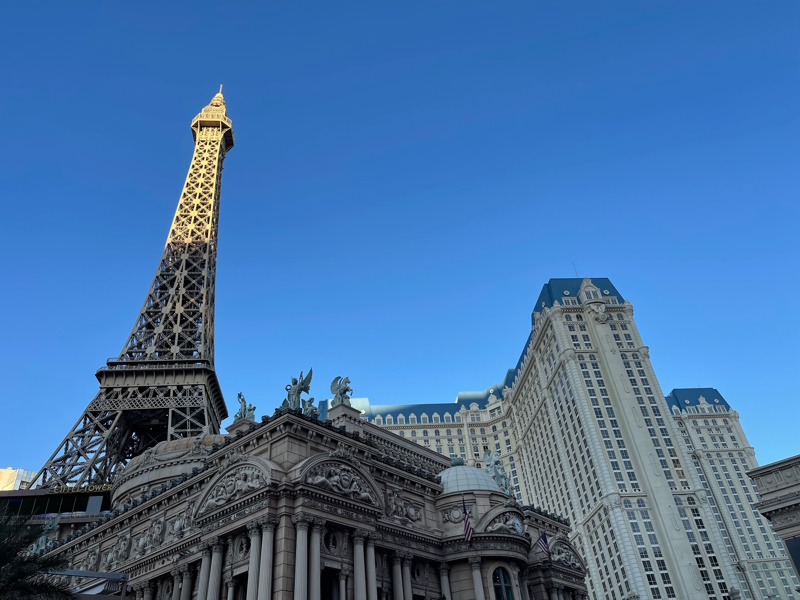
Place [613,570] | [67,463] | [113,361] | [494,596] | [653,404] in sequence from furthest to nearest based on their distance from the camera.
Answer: [653,404] < [613,570] < [113,361] < [67,463] < [494,596]

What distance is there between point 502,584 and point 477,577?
1.96 m

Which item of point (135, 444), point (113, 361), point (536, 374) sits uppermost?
point (536, 374)

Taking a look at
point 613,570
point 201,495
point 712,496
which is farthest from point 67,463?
point 712,496

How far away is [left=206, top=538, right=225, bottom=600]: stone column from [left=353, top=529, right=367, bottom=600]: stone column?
732 centimetres

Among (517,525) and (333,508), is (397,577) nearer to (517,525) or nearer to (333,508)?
(333,508)

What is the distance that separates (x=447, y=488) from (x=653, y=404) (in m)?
88.7

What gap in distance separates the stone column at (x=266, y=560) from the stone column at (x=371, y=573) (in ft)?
20.3

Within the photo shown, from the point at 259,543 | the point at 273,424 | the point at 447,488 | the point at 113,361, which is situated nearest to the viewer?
the point at 259,543

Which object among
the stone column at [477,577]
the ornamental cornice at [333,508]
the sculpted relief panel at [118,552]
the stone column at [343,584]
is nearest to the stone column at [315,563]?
the ornamental cornice at [333,508]

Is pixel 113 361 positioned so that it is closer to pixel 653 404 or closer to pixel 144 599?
pixel 144 599

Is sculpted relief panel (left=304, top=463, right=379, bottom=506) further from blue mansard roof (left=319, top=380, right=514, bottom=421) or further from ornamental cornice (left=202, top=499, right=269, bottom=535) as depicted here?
blue mansard roof (left=319, top=380, right=514, bottom=421)

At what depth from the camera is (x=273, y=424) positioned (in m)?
35.5

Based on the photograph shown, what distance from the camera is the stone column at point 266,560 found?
29.8 metres

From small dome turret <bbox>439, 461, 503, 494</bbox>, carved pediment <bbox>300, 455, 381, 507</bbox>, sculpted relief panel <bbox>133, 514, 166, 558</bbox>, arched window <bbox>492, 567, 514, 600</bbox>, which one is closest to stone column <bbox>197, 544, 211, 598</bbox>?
carved pediment <bbox>300, 455, 381, 507</bbox>
